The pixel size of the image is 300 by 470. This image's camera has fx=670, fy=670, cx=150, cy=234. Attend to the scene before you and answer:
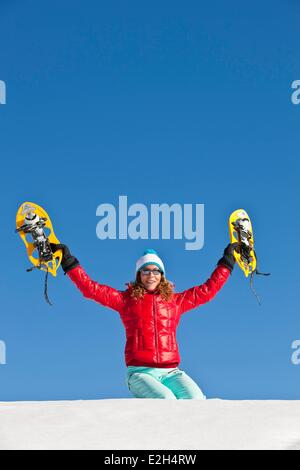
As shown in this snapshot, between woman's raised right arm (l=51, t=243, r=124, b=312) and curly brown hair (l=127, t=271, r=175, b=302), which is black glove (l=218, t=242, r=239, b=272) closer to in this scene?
curly brown hair (l=127, t=271, r=175, b=302)

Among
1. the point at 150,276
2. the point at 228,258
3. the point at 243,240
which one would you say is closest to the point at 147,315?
the point at 150,276

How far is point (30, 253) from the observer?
657 centimetres

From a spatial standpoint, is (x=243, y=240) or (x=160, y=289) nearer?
(x=160, y=289)

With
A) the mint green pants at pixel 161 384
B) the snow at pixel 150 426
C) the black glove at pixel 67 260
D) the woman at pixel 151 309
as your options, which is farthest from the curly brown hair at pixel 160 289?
the snow at pixel 150 426

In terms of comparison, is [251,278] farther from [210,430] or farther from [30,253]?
[210,430]

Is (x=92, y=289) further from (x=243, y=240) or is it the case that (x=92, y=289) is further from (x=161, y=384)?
(x=243, y=240)

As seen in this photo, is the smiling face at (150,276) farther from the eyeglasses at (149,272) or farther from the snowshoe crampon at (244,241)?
the snowshoe crampon at (244,241)

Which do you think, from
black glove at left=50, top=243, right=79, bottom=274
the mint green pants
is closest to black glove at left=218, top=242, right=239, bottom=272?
the mint green pants

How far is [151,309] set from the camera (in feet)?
20.0

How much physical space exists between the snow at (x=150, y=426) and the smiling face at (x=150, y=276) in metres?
2.45

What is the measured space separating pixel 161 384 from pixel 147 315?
0.74 metres

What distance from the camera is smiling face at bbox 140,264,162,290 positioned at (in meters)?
6.25

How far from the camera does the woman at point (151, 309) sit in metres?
5.84
